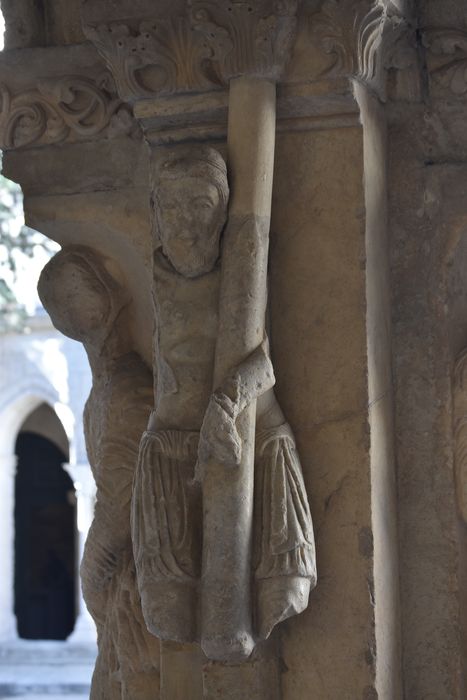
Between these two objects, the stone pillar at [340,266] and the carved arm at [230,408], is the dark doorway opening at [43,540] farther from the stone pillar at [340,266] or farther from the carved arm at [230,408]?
the carved arm at [230,408]

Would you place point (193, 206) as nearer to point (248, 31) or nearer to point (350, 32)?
point (248, 31)

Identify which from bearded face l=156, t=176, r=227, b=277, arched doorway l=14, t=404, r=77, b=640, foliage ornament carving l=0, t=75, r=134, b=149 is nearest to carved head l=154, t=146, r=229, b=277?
bearded face l=156, t=176, r=227, b=277

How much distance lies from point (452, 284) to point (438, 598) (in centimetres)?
85

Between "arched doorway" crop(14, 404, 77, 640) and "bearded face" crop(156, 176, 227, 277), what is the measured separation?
43.0 feet

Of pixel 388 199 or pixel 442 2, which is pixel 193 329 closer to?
pixel 388 199

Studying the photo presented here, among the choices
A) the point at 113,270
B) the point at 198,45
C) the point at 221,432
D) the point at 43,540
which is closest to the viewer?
the point at 221,432

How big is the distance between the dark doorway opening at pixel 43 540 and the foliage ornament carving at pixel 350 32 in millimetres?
13342

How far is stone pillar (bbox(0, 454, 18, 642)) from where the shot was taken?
14711 mm

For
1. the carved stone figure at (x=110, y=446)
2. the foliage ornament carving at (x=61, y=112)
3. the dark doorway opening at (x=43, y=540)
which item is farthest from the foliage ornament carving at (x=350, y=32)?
the dark doorway opening at (x=43, y=540)

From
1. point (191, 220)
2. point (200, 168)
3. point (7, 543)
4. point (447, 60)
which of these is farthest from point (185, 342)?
point (7, 543)

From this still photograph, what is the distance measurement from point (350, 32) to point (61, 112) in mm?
937

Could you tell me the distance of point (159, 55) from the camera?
3.89 metres

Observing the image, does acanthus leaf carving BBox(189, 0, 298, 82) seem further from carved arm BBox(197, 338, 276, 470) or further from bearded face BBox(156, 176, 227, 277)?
carved arm BBox(197, 338, 276, 470)

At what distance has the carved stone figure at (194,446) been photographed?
371 centimetres
